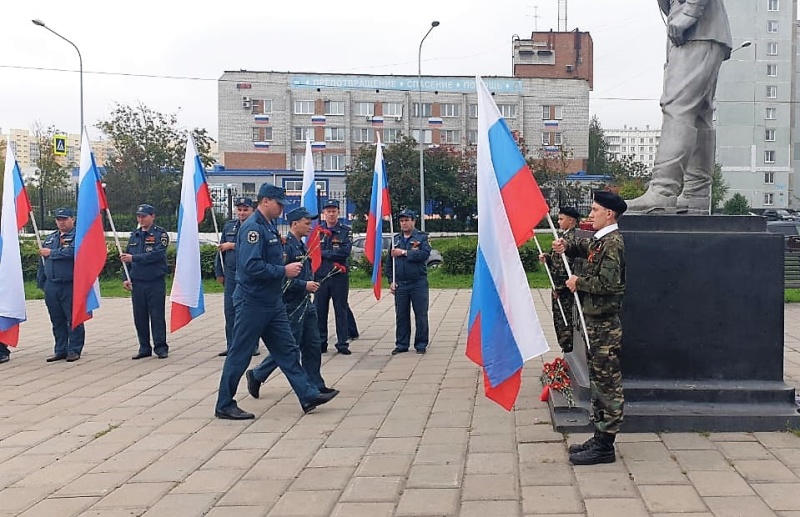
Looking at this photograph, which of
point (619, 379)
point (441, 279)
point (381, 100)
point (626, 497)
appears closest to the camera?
point (626, 497)

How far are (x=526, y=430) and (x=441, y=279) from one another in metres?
12.1

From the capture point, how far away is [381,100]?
55.4 meters

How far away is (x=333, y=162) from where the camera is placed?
5603 centimetres

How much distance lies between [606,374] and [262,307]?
2716 mm

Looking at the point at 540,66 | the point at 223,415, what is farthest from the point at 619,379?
the point at 540,66

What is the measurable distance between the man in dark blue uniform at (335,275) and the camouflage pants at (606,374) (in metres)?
4.74

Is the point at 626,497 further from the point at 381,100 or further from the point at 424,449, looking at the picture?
the point at 381,100

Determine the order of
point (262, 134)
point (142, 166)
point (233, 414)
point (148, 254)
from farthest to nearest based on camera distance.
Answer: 1. point (262, 134)
2. point (142, 166)
3. point (148, 254)
4. point (233, 414)

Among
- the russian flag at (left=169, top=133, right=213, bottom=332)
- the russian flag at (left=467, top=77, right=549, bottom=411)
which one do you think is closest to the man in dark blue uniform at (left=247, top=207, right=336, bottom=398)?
the russian flag at (left=467, top=77, right=549, bottom=411)

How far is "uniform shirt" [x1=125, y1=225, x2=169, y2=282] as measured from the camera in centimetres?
897

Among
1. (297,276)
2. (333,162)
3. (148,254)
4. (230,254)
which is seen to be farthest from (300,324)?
(333,162)

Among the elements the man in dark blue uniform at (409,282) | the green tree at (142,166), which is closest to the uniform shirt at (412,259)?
the man in dark blue uniform at (409,282)

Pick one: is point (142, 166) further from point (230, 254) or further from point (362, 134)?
point (362, 134)

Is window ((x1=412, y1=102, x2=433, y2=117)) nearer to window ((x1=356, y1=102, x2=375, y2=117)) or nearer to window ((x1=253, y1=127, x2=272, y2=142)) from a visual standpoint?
window ((x1=356, y1=102, x2=375, y2=117))
